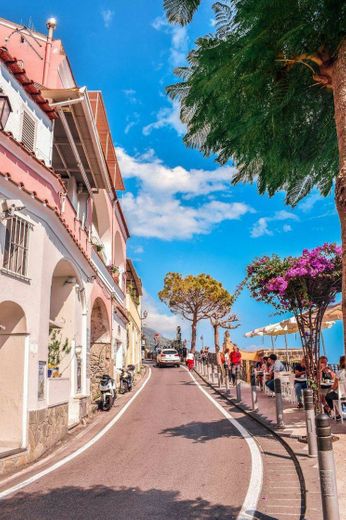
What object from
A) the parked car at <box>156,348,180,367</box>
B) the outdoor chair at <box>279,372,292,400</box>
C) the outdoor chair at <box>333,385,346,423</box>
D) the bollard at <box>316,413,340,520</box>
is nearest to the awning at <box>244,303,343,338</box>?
the outdoor chair at <box>279,372,292,400</box>

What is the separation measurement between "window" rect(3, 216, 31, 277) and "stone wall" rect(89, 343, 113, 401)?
9.82 meters

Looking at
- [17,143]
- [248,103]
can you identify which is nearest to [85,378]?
[17,143]

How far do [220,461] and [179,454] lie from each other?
0.95 meters

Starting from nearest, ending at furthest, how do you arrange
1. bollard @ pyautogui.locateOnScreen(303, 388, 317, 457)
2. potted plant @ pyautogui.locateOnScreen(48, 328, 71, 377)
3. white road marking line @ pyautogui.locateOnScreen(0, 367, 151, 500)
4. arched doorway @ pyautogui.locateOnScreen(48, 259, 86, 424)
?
1. white road marking line @ pyautogui.locateOnScreen(0, 367, 151, 500)
2. bollard @ pyautogui.locateOnScreen(303, 388, 317, 457)
3. potted plant @ pyautogui.locateOnScreen(48, 328, 71, 377)
4. arched doorway @ pyautogui.locateOnScreen(48, 259, 86, 424)

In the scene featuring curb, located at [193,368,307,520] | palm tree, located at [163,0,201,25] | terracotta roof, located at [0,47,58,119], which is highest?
terracotta roof, located at [0,47,58,119]

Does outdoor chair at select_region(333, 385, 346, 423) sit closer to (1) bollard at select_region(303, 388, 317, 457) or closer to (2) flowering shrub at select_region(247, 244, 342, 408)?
(2) flowering shrub at select_region(247, 244, 342, 408)

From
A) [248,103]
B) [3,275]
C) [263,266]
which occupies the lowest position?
[3,275]

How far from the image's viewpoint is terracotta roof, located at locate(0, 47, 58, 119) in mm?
8641

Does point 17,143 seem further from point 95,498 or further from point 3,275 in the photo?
point 95,498

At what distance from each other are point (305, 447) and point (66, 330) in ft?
22.1

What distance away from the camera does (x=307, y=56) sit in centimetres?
449

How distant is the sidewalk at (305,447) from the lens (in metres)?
4.86

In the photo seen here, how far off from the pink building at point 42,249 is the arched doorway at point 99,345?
1175mm

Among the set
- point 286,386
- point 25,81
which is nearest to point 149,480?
point 25,81
